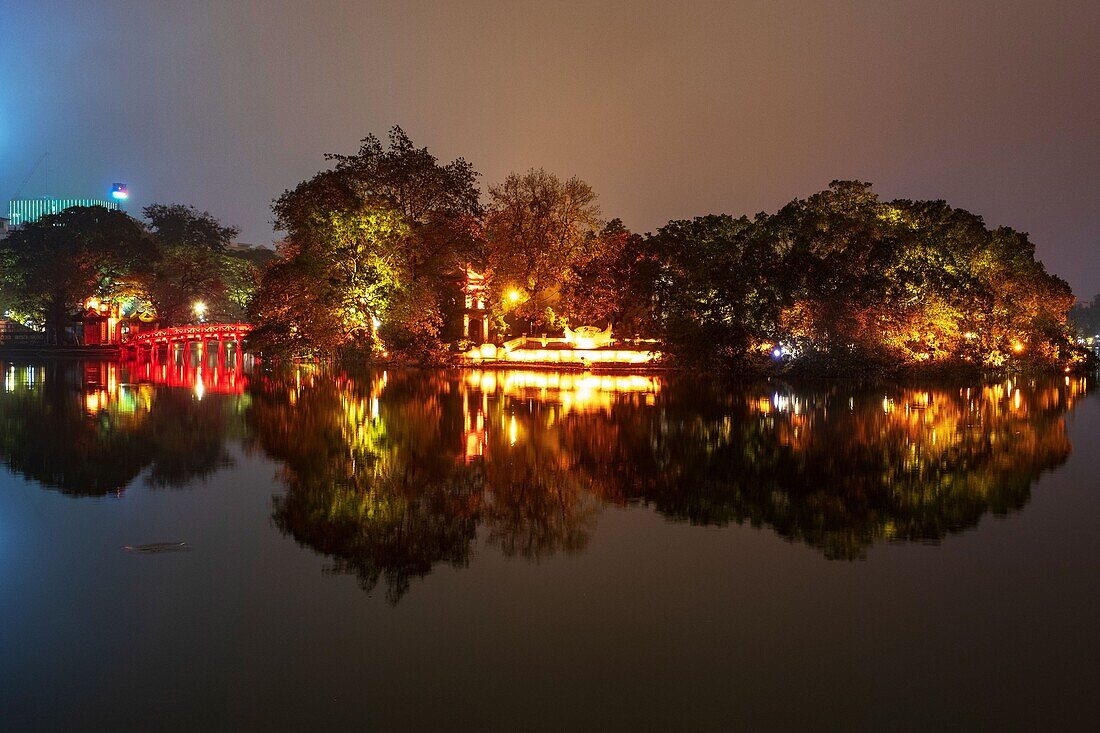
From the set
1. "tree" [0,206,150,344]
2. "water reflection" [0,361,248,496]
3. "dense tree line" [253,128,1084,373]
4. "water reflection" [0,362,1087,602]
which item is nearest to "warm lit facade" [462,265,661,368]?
"dense tree line" [253,128,1084,373]

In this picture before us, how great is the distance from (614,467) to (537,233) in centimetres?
4540

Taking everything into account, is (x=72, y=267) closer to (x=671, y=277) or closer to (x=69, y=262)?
(x=69, y=262)

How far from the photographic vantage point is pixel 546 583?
9570mm

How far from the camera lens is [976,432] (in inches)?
917

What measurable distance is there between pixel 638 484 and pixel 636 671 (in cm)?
810

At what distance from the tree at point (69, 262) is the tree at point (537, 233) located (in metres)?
36.6

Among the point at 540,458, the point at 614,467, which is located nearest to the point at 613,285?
the point at 540,458

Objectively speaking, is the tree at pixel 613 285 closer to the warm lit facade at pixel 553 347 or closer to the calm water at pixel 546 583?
the warm lit facade at pixel 553 347

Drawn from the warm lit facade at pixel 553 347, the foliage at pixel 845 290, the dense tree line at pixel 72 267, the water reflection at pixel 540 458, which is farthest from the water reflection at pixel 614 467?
the dense tree line at pixel 72 267

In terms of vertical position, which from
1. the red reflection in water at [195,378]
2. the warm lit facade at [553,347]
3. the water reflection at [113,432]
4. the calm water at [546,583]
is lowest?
the calm water at [546,583]

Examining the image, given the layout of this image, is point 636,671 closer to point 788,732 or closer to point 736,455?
point 788,732

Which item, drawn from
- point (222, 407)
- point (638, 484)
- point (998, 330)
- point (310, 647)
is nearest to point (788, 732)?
point (310, 647)

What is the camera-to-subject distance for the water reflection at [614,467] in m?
11.8

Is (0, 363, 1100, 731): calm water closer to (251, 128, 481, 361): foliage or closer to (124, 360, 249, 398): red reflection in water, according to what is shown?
(124, 360, 249, 398): red reflection in water
